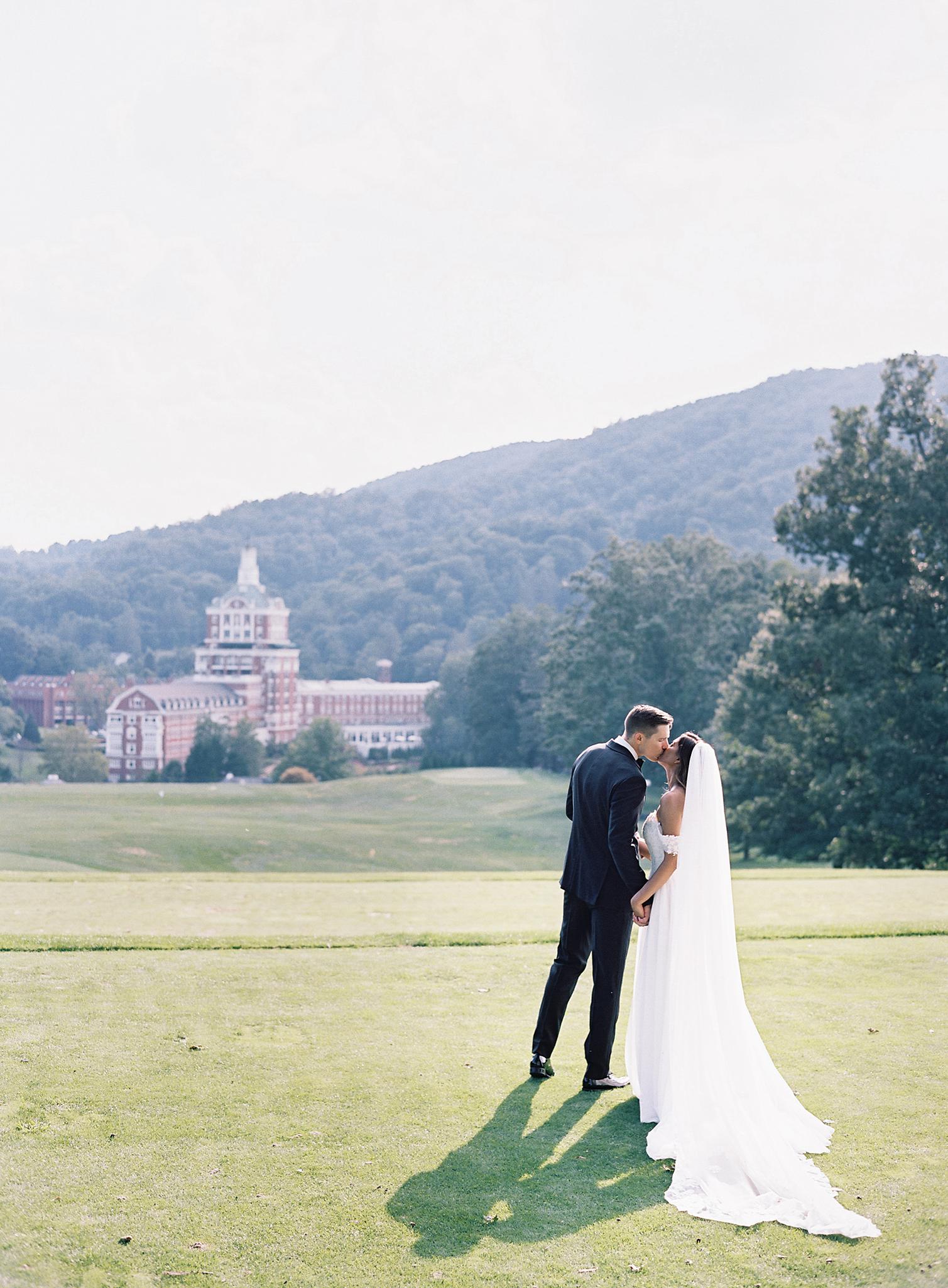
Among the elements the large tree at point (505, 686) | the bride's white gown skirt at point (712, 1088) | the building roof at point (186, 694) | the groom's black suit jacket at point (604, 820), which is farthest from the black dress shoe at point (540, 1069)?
the building roof at point (186, 694)

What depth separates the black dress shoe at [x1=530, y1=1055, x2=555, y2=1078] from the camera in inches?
261

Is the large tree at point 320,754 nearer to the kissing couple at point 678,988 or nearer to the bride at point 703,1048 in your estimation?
the kissing couple at point 678,988

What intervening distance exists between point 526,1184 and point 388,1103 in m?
1.08

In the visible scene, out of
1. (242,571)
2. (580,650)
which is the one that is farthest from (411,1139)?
(242,571)

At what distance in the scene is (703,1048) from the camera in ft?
19.8

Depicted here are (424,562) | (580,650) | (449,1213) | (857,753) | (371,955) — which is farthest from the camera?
(424,562)

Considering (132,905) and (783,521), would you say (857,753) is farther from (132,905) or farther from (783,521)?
(132,905)

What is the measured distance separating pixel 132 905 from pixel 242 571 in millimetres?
160254

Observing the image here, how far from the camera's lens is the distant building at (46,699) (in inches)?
5733

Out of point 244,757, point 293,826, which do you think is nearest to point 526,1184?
point 293,826

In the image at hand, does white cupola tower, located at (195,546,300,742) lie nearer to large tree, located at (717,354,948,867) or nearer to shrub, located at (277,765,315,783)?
shrub, located at (277,765,315,783)

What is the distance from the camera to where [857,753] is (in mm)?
34031

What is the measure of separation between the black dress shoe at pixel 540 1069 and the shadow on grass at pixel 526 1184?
1.47ft

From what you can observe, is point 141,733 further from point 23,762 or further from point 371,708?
point 371,708
